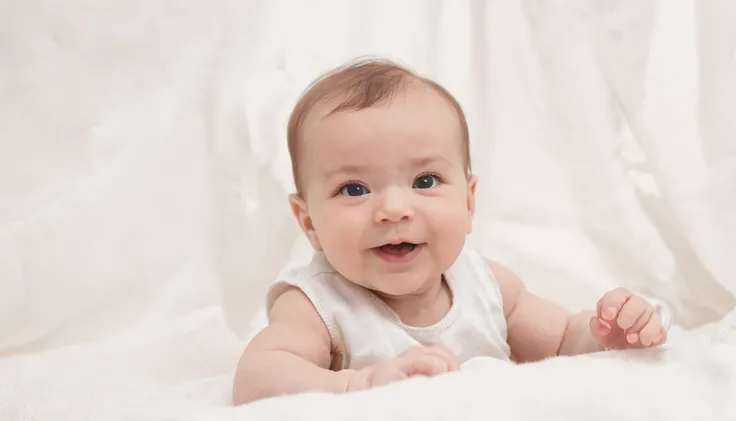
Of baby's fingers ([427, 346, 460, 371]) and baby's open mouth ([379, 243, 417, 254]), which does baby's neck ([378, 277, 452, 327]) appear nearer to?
baby's open mouth ([379, 243, 417, 254])

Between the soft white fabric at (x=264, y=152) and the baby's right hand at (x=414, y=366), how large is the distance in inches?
17.8

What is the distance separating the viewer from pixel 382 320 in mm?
1091

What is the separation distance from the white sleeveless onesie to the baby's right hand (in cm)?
19

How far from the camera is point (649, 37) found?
156cm

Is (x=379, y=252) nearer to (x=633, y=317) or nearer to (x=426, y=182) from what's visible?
(x=426, y=182)

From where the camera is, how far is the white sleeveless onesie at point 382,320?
108 centimetres

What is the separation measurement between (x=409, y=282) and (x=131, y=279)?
617 millimetres

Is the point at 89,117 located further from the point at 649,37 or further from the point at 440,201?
the point at 649,37

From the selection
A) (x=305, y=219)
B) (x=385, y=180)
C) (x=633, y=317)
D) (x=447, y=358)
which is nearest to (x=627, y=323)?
(x=633, y=317)

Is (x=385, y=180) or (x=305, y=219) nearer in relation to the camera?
(x=385, y=180)

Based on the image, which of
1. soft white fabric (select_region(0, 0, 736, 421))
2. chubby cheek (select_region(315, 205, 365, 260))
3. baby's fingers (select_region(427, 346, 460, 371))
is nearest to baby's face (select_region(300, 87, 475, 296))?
chubby cheek (select_region(315, 205, 365, 260))

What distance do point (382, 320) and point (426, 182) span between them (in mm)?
182

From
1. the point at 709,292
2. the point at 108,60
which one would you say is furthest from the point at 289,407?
the point at 108,60

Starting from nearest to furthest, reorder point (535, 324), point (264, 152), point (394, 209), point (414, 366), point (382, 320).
Answer: point (414, 366), point (394, 209), point (382, 320), point (535, 324), point (264, 152)
